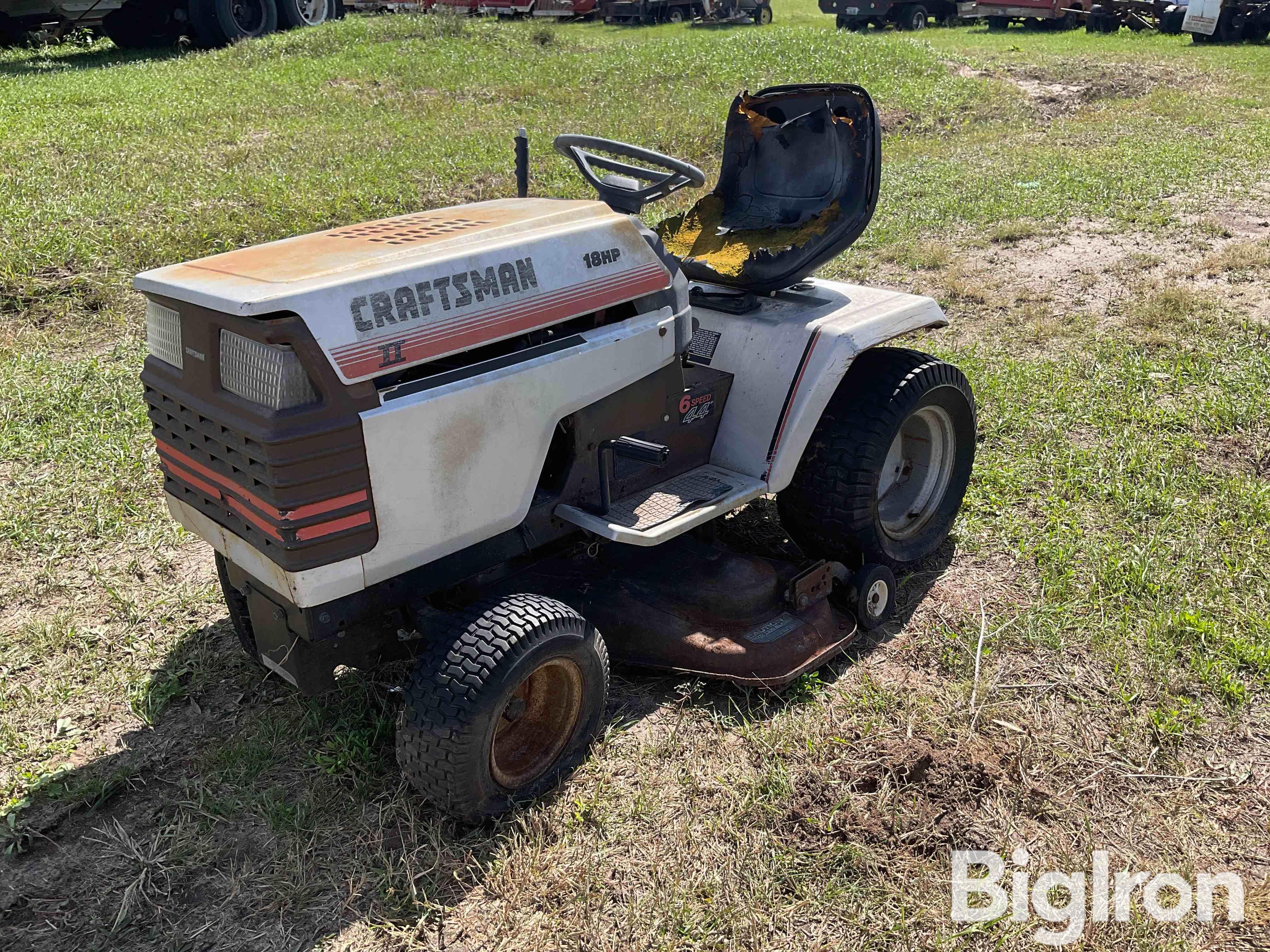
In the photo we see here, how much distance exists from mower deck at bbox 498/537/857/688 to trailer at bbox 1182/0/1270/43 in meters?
21.4

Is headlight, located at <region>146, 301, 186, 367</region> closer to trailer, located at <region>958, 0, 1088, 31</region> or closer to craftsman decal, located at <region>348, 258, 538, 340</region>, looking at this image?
craftsman decal, located at <region>348, 258, 538, 340</region>

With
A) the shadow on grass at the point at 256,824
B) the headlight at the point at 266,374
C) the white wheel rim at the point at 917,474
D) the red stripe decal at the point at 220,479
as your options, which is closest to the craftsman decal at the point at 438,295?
the headlight at the point at 266,374

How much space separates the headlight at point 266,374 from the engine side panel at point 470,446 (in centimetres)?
16

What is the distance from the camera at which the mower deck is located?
3.12m

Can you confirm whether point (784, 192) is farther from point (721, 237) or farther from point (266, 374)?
point (266, 374)

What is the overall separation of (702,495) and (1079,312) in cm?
392

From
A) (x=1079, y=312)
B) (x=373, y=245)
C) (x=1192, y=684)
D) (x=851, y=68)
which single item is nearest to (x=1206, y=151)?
(x=1079, y=312)

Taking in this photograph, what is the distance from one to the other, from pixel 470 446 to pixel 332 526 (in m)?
0.39

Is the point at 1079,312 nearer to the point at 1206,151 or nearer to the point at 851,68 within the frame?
the point at 1206,151

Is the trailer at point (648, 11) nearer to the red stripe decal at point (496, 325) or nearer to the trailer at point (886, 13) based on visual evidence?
the trailer at point (886, 13)

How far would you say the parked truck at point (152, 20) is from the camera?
14.7 metres

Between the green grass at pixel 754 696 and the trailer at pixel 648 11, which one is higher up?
the trailer at pixel 648 11

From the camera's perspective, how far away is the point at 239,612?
3123 mm
